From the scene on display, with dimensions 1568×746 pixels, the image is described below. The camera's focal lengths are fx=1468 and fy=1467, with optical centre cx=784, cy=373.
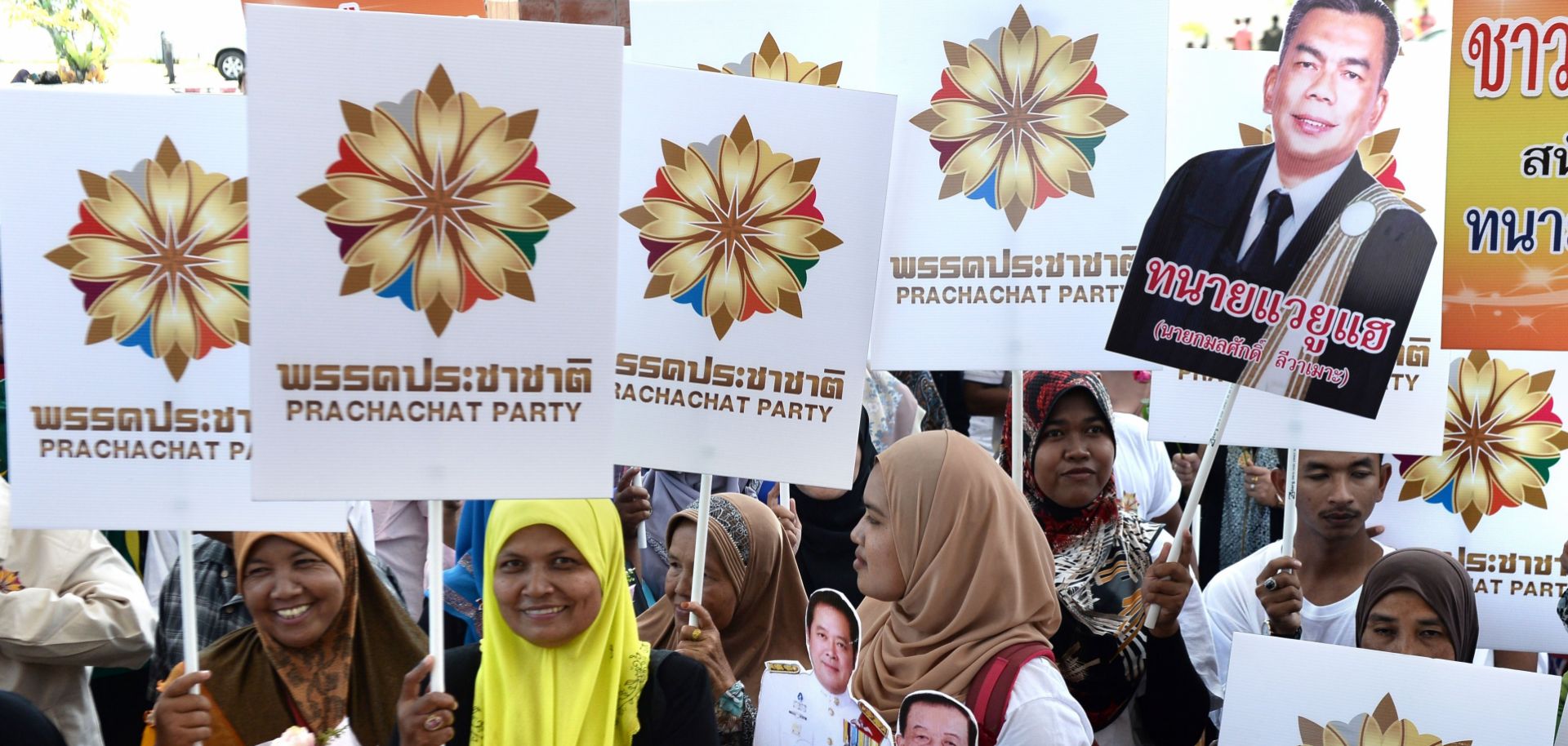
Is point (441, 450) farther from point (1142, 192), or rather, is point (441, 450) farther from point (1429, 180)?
point (1429, 180)

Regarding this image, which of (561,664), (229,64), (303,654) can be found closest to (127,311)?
(303,654)

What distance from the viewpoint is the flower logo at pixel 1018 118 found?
11.6ft

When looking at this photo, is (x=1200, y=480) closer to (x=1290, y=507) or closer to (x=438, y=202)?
(x=1290, y=507)

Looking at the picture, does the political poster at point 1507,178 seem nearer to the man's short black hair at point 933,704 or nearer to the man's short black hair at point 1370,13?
the man's short black hair at point 1370,13

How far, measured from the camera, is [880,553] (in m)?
3.21

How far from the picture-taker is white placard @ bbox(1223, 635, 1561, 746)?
2971 millimetres

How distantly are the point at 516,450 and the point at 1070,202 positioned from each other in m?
1.55

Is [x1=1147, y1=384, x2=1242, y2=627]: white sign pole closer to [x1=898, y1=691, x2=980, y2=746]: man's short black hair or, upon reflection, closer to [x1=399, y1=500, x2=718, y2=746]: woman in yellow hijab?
[x1=898, y1=691, x2=980, y2=746]: man's short black hair

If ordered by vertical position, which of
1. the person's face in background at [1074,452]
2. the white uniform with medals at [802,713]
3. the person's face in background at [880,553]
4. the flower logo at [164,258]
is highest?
the flower logo at [164,258]

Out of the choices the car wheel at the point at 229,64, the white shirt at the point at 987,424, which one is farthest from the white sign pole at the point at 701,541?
the car wheel at the point at 229,64

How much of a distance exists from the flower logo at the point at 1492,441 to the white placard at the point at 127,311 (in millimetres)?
3008

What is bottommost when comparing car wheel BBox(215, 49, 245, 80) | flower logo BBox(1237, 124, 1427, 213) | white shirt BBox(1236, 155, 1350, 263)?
white shirt BBox(1236, 155, 1350, 263)

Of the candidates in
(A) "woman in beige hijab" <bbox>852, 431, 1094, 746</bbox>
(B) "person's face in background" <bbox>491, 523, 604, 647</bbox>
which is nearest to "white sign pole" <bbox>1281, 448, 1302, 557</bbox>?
(A) "woman in beige hijab" <bbox>852, 431, 1094, 746</bbox>

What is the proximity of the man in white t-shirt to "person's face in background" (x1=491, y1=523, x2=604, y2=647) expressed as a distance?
5.49 ft
